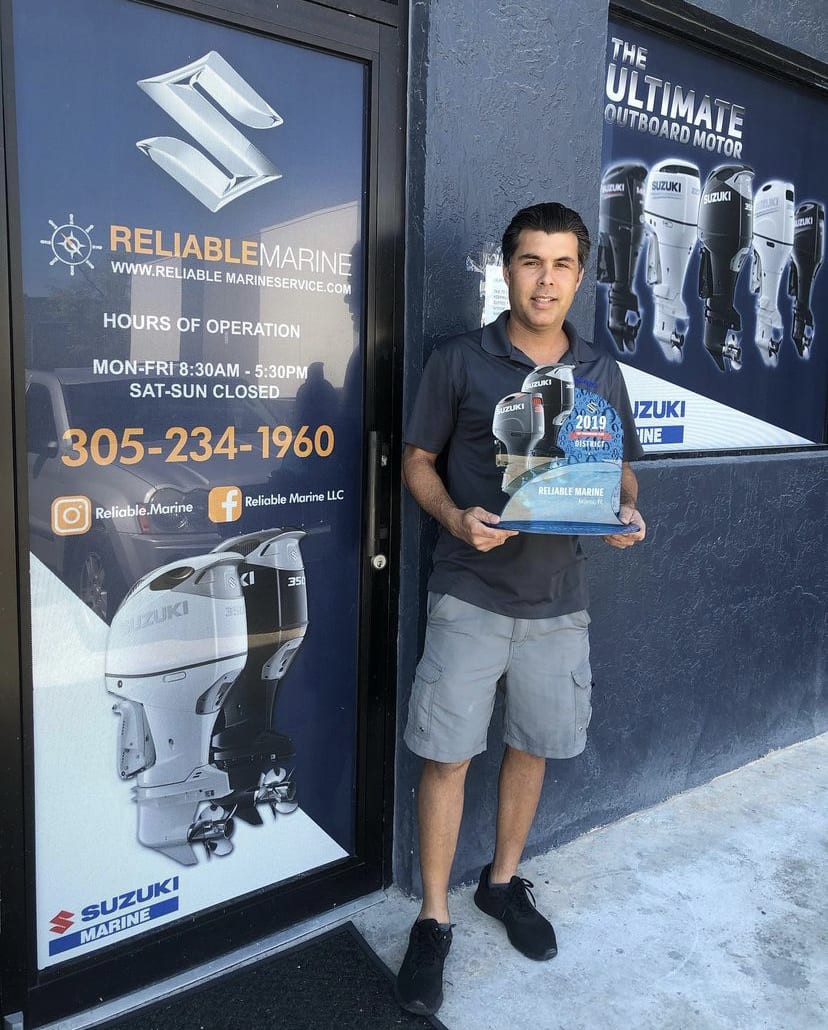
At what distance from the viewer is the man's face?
2268 mm

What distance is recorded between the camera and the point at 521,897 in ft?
8.52

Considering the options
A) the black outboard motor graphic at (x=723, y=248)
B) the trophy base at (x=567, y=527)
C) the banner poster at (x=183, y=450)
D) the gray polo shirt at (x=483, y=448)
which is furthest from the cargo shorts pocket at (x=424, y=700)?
the black outboard motor graphic at (x=723, y=248)

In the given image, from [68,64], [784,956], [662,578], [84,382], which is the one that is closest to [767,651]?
[662,578]

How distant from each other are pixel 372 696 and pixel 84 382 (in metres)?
1.22

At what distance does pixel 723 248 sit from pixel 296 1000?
314 centimetres

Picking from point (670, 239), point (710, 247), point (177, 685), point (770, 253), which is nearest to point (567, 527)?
point (177, 685)

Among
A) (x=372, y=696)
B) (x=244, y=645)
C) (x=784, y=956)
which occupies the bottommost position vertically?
(x=784, y=956)

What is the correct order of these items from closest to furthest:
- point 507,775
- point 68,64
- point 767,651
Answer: point 68,64, point 507,775, point 767,651

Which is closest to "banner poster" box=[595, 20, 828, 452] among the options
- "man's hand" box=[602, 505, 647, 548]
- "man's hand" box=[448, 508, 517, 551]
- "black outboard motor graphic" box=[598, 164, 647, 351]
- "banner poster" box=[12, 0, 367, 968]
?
"black outboard motor graphic" box=[598, 164, 647, 351]

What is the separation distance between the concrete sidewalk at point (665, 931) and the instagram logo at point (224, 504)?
1.27 m

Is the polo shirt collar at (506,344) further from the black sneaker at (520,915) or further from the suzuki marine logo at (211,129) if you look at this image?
the black sneaker at (520,915)

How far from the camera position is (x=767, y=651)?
3.76 meters

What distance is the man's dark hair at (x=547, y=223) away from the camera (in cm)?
228

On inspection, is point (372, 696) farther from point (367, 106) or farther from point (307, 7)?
point (307, 7)
